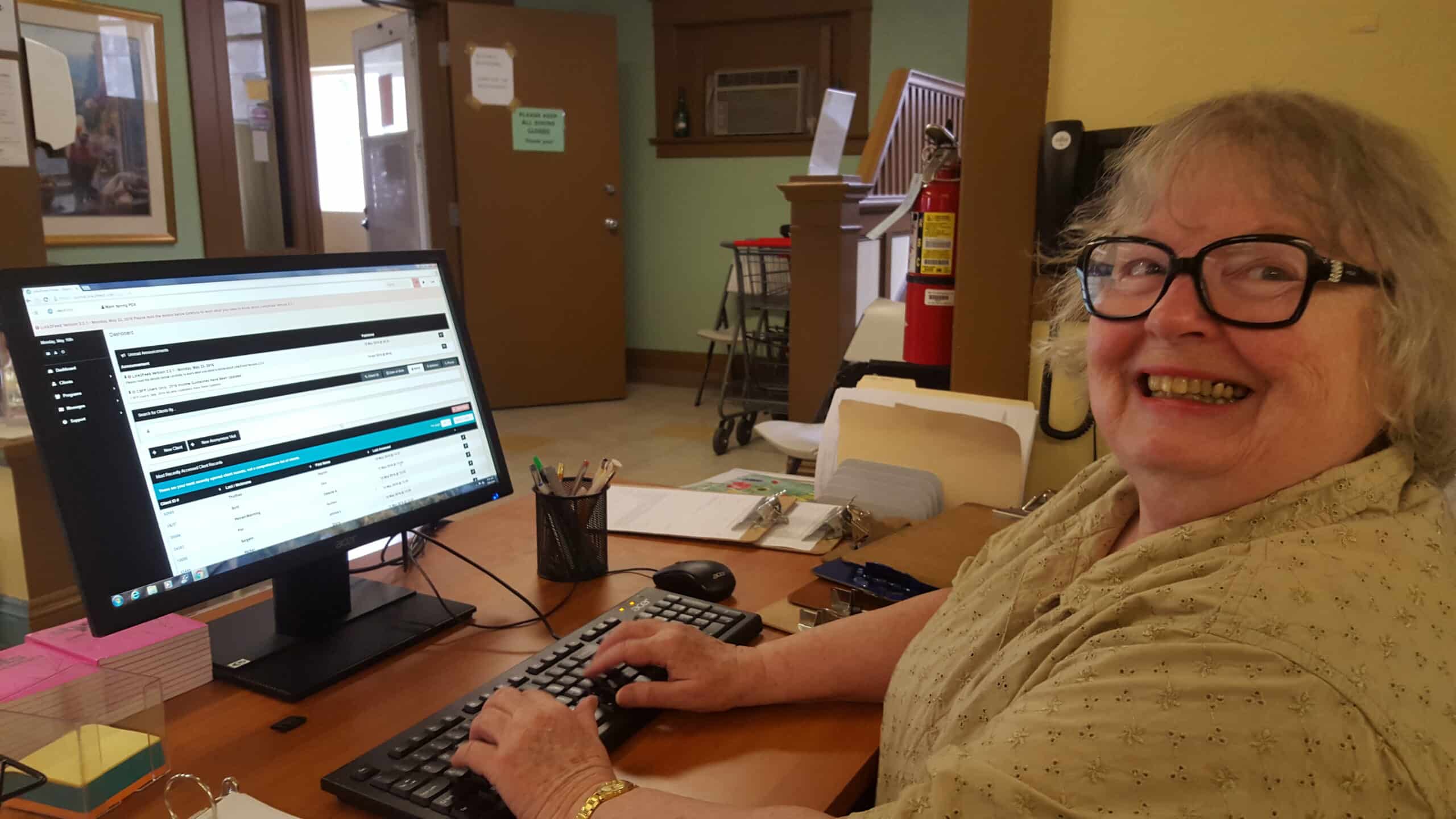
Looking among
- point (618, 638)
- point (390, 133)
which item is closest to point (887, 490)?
point (618, 638)

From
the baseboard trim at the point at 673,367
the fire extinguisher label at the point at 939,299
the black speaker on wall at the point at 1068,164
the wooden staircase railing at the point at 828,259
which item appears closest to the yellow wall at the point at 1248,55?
the black speaker on wall at the point at 1068,164

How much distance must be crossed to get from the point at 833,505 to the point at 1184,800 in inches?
39.8

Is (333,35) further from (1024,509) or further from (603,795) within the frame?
(603,795)

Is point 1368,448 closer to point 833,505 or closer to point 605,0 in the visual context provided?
point 833,505

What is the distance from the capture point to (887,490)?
154 cm

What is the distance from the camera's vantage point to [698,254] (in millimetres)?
5965

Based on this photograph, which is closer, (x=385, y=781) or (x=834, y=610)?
(x=385, y=781)

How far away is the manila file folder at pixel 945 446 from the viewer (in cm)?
153

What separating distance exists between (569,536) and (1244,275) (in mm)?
834

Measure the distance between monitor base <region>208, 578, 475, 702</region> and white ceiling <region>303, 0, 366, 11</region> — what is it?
6.71 meters

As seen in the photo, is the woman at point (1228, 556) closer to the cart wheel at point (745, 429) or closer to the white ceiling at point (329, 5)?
the cart wheel at point (745, 429)

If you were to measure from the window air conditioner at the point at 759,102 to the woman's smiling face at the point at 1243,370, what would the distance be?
16.7 ft

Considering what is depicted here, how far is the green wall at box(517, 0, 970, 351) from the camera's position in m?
5.73

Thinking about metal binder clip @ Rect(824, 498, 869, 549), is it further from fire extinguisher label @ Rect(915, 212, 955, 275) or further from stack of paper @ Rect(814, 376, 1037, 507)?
fire extinguisher label @ Rect(915, 212, 955, 275)
